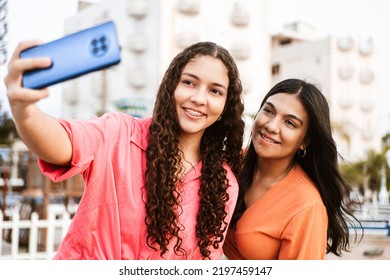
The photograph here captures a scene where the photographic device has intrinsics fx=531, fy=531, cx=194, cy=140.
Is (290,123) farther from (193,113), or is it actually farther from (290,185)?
(193,113)

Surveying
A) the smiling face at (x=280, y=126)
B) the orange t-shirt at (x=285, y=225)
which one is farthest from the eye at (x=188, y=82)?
the orange t-shirt at (x=285, y=225)

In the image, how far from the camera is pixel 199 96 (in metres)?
0.90

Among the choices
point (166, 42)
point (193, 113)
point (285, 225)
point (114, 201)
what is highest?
point (193, 113)

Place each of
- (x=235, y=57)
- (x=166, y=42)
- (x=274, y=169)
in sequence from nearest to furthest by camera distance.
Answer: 1. (x=274, y=169)
2. (x=166, y=42)
3. (x=235, y=57)

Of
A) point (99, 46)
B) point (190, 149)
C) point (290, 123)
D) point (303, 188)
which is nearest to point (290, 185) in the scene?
point (303, 188)

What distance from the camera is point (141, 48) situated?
337 inches

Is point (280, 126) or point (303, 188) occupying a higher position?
point (280, 126)

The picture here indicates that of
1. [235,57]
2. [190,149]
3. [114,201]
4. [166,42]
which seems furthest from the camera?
[235,57]

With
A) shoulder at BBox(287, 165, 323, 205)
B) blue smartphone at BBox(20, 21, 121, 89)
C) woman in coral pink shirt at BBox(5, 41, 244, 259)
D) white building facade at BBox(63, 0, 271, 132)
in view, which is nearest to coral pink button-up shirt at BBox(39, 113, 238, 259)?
woman in coral pink shirt at BBox(5, 41, 244, 259)

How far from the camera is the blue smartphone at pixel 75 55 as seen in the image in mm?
614

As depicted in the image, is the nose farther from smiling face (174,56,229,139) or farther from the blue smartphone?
the blue smartphone

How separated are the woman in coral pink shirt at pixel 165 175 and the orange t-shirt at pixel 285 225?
14 cm

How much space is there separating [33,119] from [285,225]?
2.05 feet

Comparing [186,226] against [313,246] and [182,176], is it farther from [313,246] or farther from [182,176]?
[313,246]
